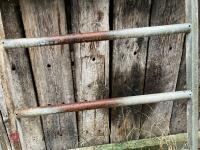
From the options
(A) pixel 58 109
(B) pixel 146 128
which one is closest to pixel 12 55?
(A) pixel 58 109

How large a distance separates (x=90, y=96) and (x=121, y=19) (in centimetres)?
51

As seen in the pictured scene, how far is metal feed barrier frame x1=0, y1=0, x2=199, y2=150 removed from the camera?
1818 millimetres

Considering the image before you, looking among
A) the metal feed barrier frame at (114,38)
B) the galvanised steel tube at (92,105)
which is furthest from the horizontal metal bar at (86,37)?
the galvanised steel tube at (92,105)

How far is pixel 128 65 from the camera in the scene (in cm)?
234

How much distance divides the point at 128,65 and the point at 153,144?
0.66 m

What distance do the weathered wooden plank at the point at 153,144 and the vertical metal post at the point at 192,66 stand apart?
673 mm

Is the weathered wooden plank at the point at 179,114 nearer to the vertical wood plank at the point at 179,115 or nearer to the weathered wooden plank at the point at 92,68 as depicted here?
the vertical wood plank at the point at 179,115

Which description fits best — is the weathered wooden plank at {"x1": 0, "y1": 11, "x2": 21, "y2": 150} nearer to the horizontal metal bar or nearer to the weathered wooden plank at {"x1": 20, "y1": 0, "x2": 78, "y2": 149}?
the horizontal metal bar

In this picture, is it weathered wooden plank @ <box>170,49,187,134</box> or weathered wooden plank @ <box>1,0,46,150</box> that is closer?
weathered wooden plank @ <box>1,0,46,150</box>

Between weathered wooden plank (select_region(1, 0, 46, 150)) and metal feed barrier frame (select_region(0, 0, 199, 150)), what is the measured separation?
0.19m

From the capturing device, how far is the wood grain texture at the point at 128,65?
216cm

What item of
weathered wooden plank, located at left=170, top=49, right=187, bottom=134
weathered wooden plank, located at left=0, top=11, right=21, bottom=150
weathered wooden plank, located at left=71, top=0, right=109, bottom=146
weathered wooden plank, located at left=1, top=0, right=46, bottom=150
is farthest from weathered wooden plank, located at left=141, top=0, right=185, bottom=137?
weathered wooden plank, located at left=0, top=11, right=21, bottom=150

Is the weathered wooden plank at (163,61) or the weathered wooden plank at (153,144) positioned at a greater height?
the weathered wooden plank at (163,61)

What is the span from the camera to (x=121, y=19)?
2.17 meters
